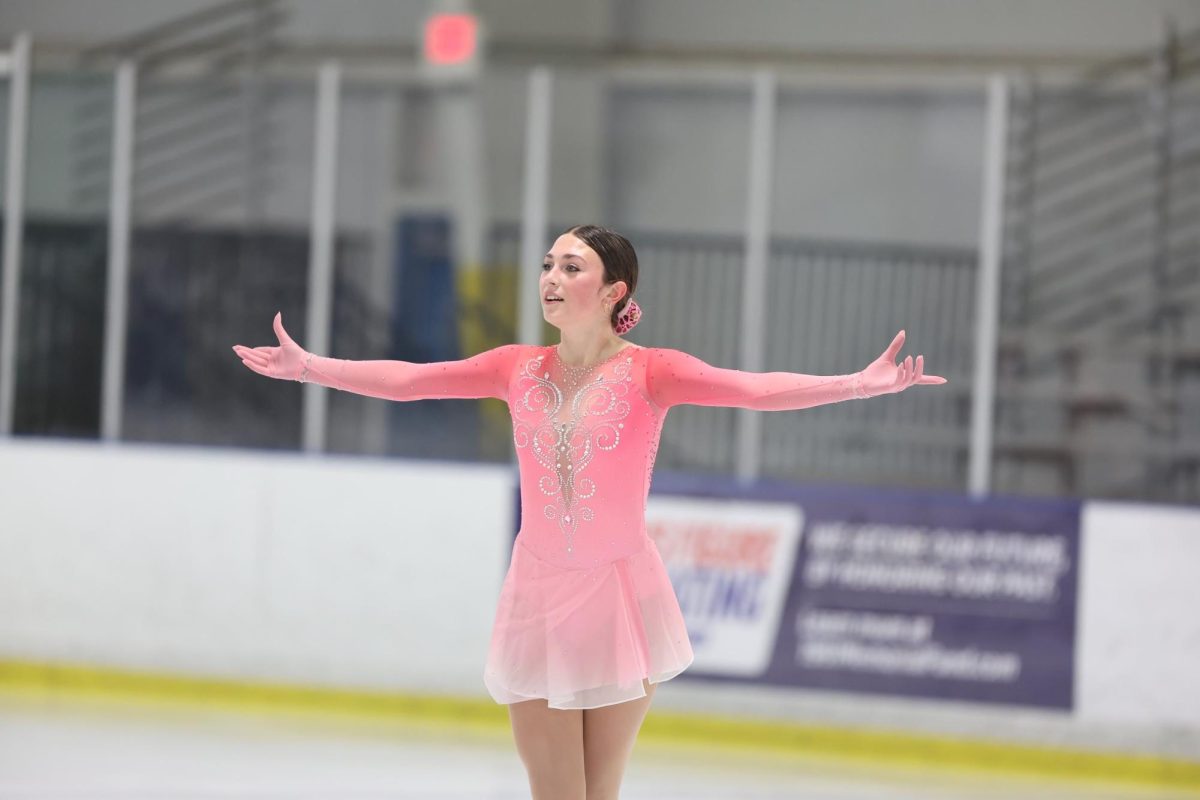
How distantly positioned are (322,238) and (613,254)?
4.82m

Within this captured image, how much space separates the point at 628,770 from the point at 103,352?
136 inches

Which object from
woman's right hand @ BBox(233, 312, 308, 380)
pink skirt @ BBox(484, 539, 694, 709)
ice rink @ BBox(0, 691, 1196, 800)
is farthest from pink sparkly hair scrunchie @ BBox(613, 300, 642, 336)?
ice rink @ BBox(0, 691, 1196, 800)

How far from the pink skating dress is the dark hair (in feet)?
0.42

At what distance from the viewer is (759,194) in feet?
24.4

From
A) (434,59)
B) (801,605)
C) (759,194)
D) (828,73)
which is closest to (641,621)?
(801,605)

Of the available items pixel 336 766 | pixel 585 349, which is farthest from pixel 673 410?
pixel 585 349

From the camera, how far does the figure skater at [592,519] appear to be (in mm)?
3107

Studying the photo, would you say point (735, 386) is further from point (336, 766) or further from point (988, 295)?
point (988, 295)

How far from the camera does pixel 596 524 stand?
10.4 feet

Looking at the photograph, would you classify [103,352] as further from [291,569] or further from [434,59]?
[434,59]

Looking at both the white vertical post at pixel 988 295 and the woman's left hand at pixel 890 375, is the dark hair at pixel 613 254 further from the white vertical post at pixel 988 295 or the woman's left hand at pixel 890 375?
the white vertical post at pixel 988 295

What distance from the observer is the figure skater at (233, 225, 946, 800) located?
311 cm

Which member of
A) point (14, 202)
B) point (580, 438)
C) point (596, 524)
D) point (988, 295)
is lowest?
point (596, 524)

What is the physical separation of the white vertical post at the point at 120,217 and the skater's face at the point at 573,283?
17.3 feet
